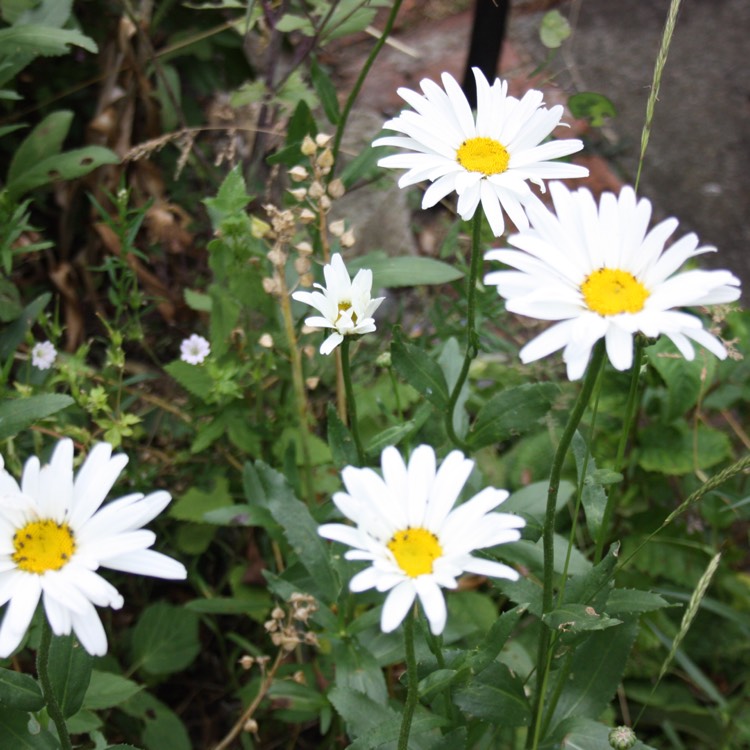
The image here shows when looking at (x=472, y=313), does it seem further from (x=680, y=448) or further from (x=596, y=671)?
(x=680, y=448)

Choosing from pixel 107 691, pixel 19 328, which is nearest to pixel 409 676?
pixel 107 691

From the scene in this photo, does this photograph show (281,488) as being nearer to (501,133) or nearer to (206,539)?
(206,539)

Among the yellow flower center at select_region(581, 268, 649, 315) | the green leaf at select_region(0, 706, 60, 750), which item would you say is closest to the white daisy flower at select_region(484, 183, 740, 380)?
the yellow flower center at select_region(581, 268, 649, 315)

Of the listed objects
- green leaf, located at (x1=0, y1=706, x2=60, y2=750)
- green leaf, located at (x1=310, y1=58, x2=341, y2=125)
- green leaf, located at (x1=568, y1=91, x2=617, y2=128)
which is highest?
green leaf, located at (x1=568, y1=91, x2=617, y2=128)

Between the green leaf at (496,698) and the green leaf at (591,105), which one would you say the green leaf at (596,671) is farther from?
the green leaf at (591,105)

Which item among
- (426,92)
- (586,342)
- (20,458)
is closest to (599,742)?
(586,342)

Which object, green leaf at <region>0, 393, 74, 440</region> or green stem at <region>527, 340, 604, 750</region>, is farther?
green leaf at <region>0, 393, 74, 440</region>

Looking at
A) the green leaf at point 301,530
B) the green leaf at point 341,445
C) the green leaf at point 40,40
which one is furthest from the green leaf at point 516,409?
the green leaf at point 40,40

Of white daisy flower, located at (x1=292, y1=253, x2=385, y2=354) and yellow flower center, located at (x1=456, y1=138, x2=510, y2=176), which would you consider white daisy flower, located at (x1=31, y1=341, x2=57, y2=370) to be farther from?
yellow flower center, located at (x1=456, y1=138, x2=510, y2=176)
